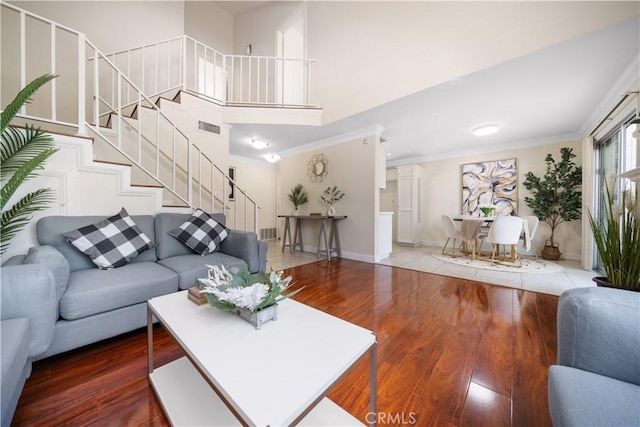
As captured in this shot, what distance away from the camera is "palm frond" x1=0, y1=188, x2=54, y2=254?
56.5 inches

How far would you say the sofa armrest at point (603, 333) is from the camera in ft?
2.23

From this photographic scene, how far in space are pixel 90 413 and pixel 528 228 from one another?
538cm

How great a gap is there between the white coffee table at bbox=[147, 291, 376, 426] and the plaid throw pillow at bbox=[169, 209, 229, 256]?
106 cm

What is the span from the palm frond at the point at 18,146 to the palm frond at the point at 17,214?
19cm

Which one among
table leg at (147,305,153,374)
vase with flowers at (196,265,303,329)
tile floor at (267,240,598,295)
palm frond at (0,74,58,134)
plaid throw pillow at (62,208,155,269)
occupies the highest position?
palm frond at (0,74,58,134)

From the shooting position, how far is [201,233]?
88.7 inches

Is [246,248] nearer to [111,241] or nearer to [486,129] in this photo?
[111,241]

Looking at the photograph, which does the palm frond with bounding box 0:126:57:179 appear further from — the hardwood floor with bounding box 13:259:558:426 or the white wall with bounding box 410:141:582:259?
the white wall with bounding box 410:141:582:259

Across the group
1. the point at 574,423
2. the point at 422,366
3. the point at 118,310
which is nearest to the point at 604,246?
the point at 422,366

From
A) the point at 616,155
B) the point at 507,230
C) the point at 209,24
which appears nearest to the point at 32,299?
the point at 507,230

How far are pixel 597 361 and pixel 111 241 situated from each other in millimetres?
2673

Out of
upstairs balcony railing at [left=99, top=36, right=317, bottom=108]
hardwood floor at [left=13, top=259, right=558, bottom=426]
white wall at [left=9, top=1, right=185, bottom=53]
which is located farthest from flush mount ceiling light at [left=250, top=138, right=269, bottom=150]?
hardwood floor at [left=13, top=259, right=558, bottom=426]

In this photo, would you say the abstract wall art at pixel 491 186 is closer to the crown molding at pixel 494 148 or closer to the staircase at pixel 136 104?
the crown molding at pixel 494 148

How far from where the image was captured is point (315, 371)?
2.24 ft
